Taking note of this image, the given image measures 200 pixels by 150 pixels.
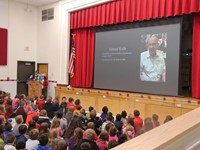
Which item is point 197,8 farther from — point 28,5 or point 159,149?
point 28,5

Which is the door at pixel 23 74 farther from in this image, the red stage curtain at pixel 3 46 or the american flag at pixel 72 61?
the american flag at pixel 72 61

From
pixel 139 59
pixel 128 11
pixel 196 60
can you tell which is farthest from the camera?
pixel 128 11

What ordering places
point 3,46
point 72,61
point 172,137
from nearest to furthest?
point 172,137
point 72,61
point 3,46

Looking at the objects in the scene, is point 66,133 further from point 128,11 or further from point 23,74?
point 23,74

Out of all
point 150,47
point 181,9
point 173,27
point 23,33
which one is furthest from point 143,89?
point 23,33

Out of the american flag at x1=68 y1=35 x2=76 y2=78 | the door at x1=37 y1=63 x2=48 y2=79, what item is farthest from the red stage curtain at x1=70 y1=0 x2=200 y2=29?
the door at x1=37 y1=63 x2=48 y2=79

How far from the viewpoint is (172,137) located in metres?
1.07

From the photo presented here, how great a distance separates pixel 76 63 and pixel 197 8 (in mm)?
4985

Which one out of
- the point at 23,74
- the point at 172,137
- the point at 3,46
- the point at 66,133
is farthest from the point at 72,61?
the point at 172,137

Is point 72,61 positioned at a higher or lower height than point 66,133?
higher

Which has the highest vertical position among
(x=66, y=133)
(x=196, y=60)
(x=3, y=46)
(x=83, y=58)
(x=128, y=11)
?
(x=128, y=11)

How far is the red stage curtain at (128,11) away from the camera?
6394 millimetres

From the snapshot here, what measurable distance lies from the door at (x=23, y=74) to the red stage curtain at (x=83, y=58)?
2.64 m

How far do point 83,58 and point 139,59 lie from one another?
8.52ft
